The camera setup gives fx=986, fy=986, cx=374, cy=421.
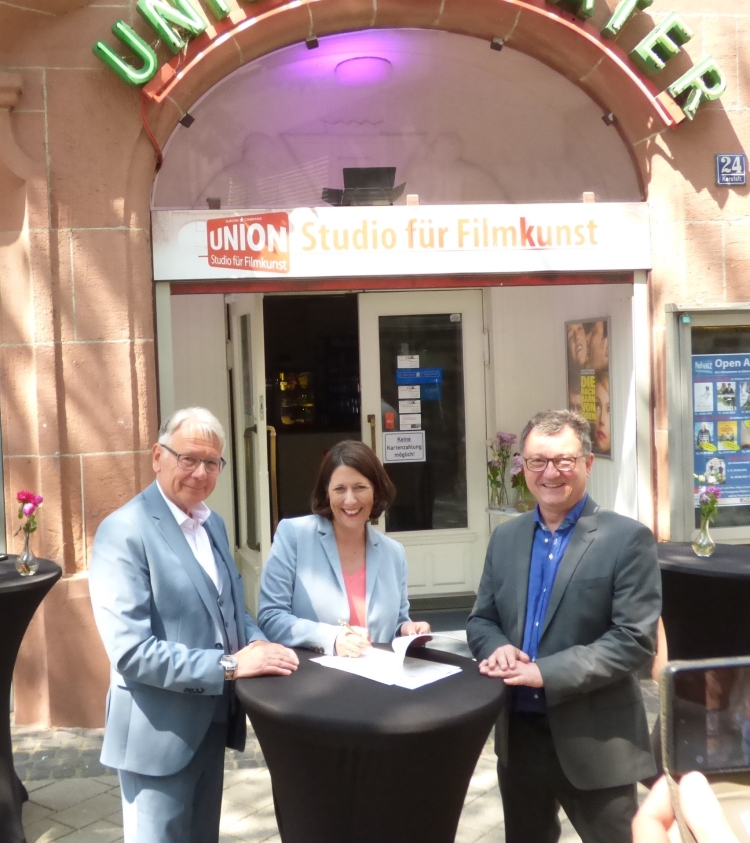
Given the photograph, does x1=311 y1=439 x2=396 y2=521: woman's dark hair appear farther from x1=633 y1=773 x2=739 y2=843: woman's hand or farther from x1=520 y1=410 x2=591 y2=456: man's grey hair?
x1=633 y1=773 x2=739 y2=843: woman's hand

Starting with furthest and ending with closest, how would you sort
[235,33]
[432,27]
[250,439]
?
1. [250,439]
2. [432,27]
3. [235,33]

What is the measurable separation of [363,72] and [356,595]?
395 centimetres

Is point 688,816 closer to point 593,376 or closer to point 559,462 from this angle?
point 559,462

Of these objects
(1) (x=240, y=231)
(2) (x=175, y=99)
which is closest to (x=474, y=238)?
(1) (x=240, y=231)

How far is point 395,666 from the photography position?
2.58 metres

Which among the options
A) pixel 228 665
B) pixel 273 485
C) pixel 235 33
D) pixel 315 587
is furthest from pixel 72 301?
pixel 228 665

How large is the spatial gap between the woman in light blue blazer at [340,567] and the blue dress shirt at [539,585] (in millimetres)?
332

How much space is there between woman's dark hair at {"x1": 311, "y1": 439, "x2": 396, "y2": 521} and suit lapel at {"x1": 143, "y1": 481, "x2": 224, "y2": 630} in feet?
1.62

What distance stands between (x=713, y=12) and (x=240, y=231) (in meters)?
2.90

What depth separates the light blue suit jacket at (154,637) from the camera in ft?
8.07

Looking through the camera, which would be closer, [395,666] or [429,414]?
[395,666]

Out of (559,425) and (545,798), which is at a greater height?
(559,425)

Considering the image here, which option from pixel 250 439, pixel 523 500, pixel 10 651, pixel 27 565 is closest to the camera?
pixel 10 651

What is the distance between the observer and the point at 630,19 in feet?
17.9
